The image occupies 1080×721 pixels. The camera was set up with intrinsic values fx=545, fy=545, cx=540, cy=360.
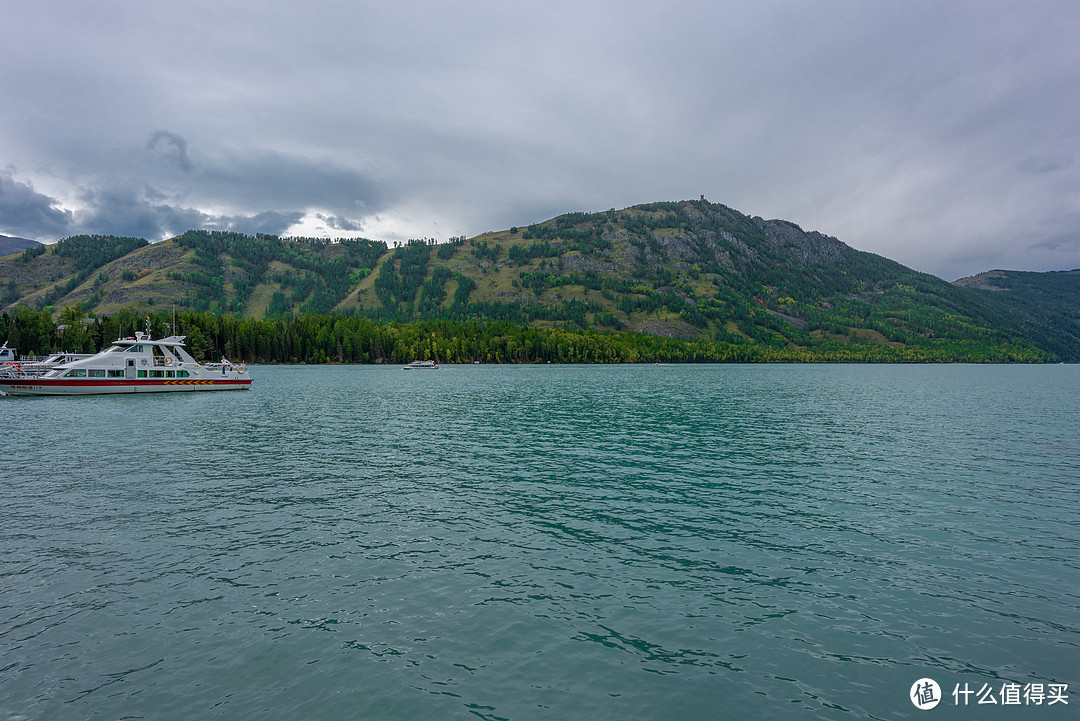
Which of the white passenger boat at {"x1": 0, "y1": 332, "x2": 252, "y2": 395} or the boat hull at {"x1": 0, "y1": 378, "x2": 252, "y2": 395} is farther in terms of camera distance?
the white passenger boat at {"x1": 0, "y1": 332, "x2": 252, "y2": 395}

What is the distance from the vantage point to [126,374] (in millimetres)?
101062

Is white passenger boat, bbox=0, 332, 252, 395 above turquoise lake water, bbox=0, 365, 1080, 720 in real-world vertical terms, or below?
above

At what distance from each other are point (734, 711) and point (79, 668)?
1635 centimetres

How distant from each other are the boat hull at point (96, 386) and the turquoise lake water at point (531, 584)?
67.7 meters

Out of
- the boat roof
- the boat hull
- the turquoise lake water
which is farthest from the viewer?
the boat roof

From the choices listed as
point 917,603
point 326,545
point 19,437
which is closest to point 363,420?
point 19,437

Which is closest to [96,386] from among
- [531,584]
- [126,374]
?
[126,374]

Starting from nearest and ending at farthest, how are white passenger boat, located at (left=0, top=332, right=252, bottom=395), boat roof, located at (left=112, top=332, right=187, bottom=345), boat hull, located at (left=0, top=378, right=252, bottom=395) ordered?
boat hull, located at (left=0, top=378, right=252, bottom=395), white passenger boat, located at (left=0, top=332, right=252, bottom=395), boat roof, located at (left=112, top=332, right=187, bottom=345)

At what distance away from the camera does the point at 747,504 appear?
98.4ft

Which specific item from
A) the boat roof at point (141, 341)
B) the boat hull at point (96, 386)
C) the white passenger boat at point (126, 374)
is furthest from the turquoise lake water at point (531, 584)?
the boat roof at point (141, 341)

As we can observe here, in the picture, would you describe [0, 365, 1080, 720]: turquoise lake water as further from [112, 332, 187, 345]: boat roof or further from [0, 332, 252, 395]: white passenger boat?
[112, 332, 187, 345]: boat roof

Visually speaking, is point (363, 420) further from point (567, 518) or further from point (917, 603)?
point (917, 603)

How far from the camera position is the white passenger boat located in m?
94.1

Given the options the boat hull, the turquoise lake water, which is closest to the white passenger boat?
the boat hull
